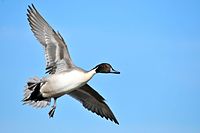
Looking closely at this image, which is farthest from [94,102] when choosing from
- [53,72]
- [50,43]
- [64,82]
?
[64,82]

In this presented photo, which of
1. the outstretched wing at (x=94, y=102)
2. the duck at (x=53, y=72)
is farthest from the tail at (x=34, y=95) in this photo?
the outstretched wing at (x=94, y=102)

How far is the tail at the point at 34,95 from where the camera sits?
32.4 ft

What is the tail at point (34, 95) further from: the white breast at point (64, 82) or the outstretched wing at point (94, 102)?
the outstretched wing at point (94, 102)

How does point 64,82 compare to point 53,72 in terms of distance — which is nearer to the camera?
point 64,82

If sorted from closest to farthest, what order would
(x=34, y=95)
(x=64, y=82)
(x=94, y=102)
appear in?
(x=64, y=82), (x=34, y=95), (x=94, y=102)

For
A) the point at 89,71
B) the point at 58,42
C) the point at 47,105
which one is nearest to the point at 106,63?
the point at 89,71

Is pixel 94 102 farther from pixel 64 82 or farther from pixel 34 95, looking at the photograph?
pixel 64 82

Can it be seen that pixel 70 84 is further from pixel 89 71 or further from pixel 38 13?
pixel 38 13

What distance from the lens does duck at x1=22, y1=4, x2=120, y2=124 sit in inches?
374

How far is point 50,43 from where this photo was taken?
1030cm

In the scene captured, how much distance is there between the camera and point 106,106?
1142 cm

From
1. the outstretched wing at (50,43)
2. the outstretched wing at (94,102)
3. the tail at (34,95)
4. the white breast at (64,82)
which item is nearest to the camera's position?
the white breast at (64,82)

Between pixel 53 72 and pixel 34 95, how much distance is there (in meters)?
0.55

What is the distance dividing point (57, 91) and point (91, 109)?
213cm
